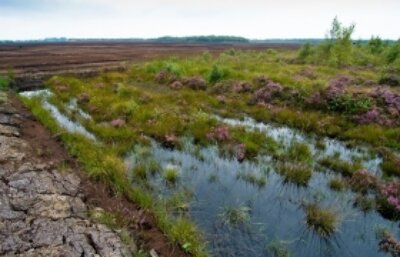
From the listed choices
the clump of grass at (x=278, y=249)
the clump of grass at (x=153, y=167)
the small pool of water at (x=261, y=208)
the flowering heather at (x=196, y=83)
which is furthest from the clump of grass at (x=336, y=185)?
the flowering heather at (x=196, y=83)

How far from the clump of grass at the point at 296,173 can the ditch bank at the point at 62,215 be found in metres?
4.72

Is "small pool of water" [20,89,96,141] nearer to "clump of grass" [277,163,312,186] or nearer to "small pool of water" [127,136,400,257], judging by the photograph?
"small pool of water" [127,136,400,257]

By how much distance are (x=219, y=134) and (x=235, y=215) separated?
5.87 meters

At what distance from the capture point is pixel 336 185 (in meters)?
9.95

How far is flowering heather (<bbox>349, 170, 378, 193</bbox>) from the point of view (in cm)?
991

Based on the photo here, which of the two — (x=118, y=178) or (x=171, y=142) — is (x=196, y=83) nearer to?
(x=171, y=142)

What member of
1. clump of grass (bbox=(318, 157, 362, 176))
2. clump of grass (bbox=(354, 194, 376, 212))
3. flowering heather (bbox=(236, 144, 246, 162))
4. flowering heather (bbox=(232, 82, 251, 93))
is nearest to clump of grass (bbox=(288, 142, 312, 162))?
clump of grass (bbox=(318, 157, 362, 176))

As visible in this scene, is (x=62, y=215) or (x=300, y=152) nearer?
(x=62, y=215)

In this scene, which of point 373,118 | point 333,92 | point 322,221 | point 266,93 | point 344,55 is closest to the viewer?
point 322,221

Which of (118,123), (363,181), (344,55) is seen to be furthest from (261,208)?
(344,55)

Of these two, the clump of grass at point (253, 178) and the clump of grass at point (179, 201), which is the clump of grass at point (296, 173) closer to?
the clump of grass at point (253, 178)

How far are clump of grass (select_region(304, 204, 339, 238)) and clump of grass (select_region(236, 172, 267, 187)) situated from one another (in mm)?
2005

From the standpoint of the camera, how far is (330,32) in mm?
37312

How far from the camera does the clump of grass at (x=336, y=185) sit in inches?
389
